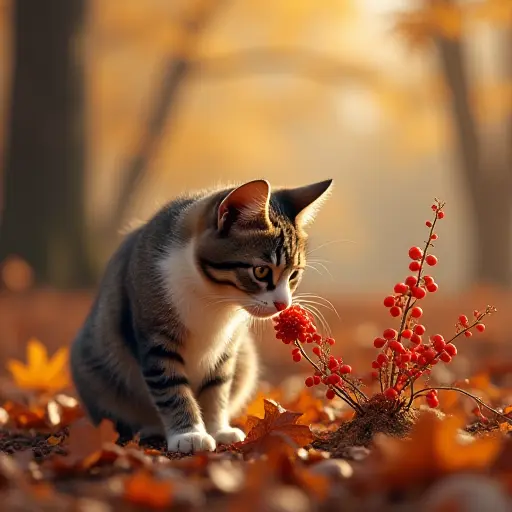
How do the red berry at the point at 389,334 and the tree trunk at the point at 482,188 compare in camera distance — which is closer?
the red berry at the point at 389,334

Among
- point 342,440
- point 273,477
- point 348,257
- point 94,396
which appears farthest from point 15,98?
point 348,257

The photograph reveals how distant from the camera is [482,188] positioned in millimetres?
13391

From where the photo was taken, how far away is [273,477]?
6.33 ft

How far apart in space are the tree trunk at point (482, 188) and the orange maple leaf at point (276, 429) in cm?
1114

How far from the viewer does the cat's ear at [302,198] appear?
3.18 m

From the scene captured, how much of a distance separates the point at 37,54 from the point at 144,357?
630cm

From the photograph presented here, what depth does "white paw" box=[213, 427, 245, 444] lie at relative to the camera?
3.11 metres

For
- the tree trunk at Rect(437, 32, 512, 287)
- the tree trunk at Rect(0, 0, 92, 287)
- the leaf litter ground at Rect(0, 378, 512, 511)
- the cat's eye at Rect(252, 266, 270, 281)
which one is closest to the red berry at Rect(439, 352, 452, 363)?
the leaf litter ground at Rect(0, 378, 512, 511)

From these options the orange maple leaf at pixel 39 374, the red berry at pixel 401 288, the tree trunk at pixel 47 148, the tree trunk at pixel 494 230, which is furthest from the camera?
the tree trunk at pixel 494 230

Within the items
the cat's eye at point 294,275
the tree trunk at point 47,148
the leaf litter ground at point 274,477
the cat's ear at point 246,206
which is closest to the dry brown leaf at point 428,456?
the leaf litter ground at point 274,477

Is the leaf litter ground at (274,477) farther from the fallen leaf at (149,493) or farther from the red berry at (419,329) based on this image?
the red berry at (419,329)

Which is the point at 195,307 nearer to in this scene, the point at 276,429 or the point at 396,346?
the point at 276,429

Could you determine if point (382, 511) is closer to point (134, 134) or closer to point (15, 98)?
point (15, 98)

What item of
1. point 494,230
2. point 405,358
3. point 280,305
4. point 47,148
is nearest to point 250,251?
point 280,305
